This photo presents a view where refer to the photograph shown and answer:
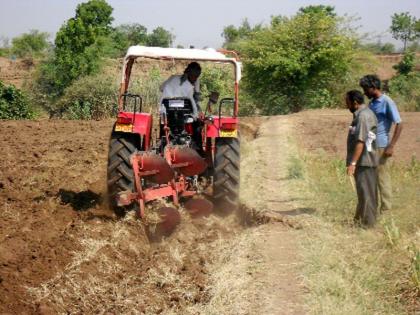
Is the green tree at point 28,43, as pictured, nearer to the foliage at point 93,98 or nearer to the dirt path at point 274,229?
the foliage at point 93,98

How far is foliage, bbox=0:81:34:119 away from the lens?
19750mm

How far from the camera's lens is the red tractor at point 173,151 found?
21.2ft

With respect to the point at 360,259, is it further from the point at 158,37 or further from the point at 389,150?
the point at 158,37

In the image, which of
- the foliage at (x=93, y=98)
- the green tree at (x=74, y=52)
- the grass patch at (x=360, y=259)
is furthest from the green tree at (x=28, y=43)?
the grass patch at (x=360, y=259)

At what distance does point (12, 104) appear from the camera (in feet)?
66.0

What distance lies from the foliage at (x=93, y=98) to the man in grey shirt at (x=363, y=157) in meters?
15.0

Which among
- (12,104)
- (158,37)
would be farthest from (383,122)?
(158,37)

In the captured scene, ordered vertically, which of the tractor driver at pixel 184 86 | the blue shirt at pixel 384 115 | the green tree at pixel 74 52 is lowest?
the blue shirt at pixel 384 115

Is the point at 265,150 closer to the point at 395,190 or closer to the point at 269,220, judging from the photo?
the point at 395,190

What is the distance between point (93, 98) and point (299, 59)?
7199 millimetres

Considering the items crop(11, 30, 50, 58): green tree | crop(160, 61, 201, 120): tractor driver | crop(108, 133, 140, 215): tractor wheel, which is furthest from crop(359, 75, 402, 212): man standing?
crop(11, 30, 50, 58): green tree

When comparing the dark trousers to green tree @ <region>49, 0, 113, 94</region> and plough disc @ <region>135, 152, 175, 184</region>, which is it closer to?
plough disc @ <region>135, 152, 175, 184</region>

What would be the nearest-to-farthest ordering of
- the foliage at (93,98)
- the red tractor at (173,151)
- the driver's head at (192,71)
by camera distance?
the red tractor at (173,151) < the driver's head at (192,71) < the foliage at (93,98)

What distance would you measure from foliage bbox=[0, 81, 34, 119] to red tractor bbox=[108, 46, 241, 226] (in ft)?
43.6
